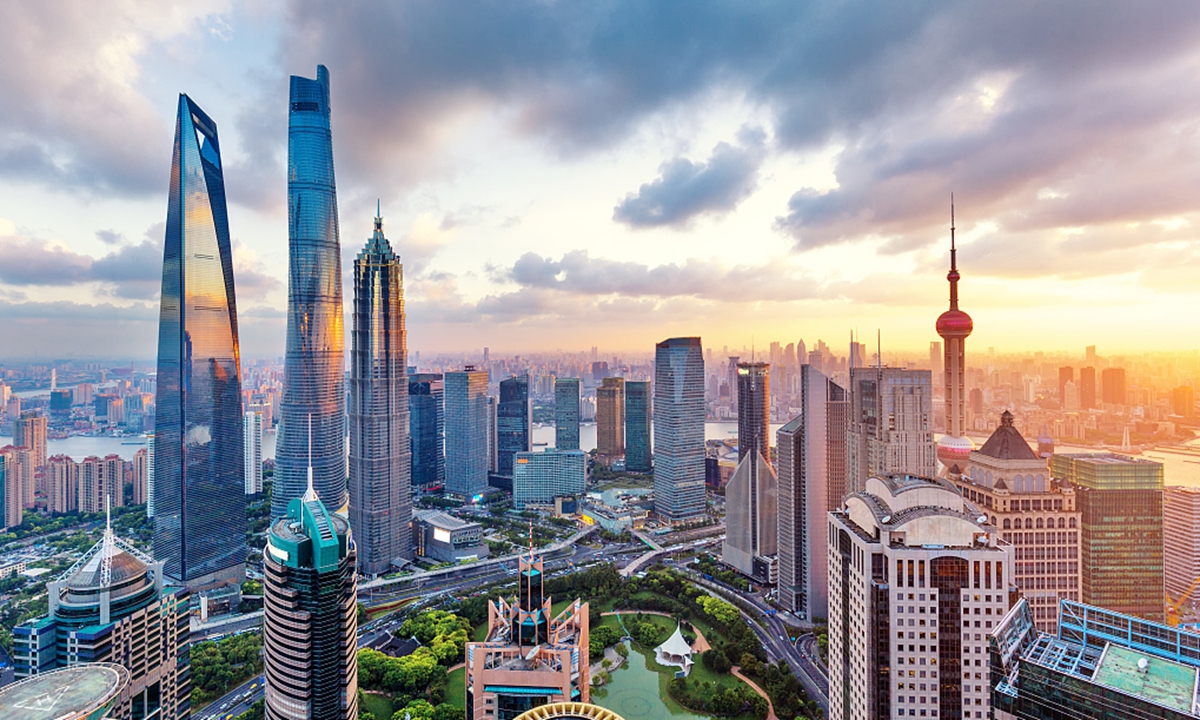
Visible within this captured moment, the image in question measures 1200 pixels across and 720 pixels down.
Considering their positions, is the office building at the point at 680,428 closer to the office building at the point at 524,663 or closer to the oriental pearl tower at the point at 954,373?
the oriental pearl tower at the point at 954,373

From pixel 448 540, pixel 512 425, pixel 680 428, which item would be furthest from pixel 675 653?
pixel 512 425

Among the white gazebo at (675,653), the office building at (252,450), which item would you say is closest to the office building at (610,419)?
the office building at (252,450)

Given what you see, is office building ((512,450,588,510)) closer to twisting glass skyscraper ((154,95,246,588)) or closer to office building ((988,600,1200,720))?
twisting glass skyscraper ((154,95,246,588))

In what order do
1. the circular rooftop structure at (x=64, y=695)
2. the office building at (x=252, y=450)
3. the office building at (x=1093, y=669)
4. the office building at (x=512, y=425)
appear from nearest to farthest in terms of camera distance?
the office building at (x=1093, y=669) → the circular rooftop structure at (x=64, y=695) → the office building at (x=252, y=450) → the office building at (x=512, y=425)

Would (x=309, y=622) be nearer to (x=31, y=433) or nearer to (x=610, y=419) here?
(x=31, y=433)

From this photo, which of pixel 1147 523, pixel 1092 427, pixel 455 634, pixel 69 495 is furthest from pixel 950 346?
pixel 69 495

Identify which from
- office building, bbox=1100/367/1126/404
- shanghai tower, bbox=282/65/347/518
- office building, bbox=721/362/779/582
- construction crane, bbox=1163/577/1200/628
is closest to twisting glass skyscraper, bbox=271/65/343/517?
shanghai tower, bbox=282/65/347/518

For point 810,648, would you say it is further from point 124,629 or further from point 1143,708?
point 124,629
